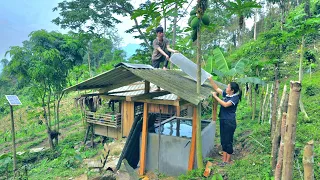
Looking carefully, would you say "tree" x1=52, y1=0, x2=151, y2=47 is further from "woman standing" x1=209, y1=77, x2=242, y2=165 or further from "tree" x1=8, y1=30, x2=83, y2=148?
"woman standing" x1=209, y1=77, x2=242, y2=165

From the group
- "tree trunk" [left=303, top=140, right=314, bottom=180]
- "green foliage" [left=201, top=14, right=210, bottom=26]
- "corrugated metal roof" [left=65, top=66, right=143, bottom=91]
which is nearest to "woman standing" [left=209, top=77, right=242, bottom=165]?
"green foliage" [left=201, top=14, right=210, bottom=26]

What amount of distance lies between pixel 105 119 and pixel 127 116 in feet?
4.01

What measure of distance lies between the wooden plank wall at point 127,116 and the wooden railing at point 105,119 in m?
0.28

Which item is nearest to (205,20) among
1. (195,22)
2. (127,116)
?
(195,22)

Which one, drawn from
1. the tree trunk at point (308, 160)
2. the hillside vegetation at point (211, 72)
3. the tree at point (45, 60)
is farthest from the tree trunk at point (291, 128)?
the tree at point (45, 60)

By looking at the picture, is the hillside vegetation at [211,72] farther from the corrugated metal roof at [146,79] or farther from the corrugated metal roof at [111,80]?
the corrugated metal roof at [146,79]

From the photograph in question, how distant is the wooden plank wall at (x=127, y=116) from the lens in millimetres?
11297

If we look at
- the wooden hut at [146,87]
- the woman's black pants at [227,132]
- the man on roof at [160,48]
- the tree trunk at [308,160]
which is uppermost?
the man on roof at [160,48]

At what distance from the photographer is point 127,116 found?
1143 centimetres

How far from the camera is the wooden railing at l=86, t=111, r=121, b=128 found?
11.5 metres

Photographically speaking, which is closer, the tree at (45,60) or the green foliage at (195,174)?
the green foliage at (195,174)

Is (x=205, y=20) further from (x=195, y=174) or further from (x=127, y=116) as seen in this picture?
(x=127, y=116)

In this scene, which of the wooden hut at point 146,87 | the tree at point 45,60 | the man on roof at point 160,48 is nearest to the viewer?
the wooden hut at point 146,87

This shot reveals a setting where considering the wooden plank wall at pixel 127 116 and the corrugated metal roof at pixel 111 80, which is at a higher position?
the corrugated metal roof at pixel 111 80
